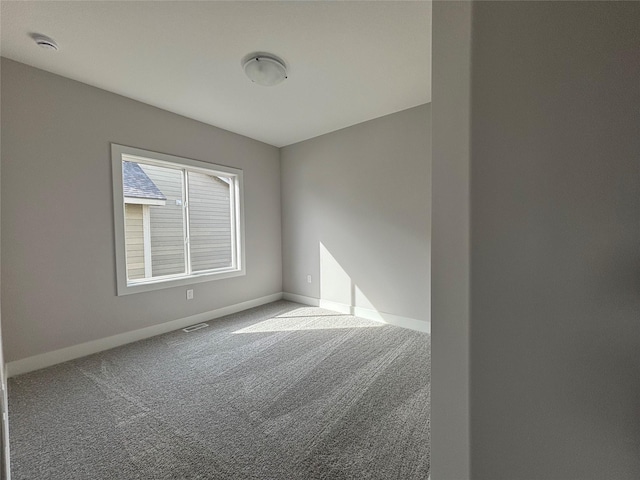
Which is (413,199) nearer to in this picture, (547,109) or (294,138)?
(294,138)

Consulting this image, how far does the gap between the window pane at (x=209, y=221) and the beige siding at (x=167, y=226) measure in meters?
0.14

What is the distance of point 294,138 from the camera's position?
12.7 feet

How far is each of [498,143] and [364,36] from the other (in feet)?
5.14

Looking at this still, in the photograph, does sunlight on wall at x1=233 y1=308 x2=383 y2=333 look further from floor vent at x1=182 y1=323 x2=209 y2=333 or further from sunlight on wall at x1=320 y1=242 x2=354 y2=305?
floor vent at x1=182 y1=323 x2=209 y2=333

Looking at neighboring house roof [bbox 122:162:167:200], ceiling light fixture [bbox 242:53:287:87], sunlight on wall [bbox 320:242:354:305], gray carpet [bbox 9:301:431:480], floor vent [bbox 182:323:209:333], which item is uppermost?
ceiling light fixture [bbox 242:53:287:87]

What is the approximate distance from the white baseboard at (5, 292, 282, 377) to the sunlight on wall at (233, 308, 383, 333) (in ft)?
2.13

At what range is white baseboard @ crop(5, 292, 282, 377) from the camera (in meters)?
2.12

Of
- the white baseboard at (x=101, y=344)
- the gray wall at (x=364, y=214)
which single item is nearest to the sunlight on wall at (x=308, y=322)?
the gray wall at (x=364, y=214)

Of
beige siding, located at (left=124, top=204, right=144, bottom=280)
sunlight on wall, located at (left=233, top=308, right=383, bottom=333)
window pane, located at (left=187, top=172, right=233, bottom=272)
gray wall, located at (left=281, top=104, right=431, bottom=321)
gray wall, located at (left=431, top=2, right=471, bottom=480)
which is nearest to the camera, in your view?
gray wall, located at (left=431, top=2, right=471, bottom=480)

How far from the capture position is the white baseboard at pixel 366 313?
297 cm

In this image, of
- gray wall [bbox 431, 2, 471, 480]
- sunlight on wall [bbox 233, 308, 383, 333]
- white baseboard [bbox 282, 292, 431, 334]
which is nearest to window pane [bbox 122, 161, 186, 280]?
sunlight on wall [bbox 233, 308, 383, 333]

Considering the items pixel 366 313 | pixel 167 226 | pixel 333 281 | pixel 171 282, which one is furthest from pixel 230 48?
pixel 366 313

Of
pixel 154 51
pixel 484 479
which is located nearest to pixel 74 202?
pixel 154 51

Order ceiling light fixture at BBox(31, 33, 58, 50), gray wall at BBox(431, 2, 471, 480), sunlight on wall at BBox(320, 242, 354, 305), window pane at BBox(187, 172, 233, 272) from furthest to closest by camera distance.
Result: sunlight on wall at BBox(320, 242, 354, 305) → window pane at BBox(187, 172, 233, 272) → ceiling light fixture at BBox(31, 33, 58, 50) → gray wall at BBox(431, 2, 471, 480)
